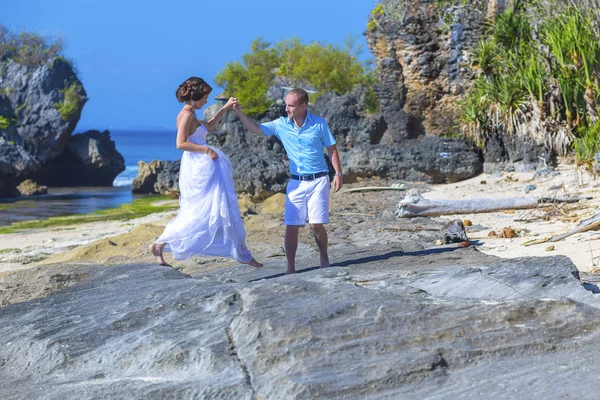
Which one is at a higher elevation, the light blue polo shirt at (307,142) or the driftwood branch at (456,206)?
the light blue polo shirt at (307,142)

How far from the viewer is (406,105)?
842 inches

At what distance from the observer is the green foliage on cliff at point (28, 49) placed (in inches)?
1670

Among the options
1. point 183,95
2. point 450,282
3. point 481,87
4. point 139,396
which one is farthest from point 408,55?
point 139,396

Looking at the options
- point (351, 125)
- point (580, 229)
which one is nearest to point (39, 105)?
point (351, 125)

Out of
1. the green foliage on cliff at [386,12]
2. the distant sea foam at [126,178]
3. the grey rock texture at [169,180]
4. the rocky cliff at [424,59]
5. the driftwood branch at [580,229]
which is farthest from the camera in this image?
the distant sea foam at [126,178]

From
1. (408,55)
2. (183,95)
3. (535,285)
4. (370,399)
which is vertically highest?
(408,55)

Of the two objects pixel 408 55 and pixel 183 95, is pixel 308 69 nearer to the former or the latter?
pixel 408 55

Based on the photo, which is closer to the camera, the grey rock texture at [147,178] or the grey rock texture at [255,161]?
the grey rock texture at [255,161]

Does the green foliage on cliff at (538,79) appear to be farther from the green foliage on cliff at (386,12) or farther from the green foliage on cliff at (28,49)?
the green foliage on cliff at (28,49)

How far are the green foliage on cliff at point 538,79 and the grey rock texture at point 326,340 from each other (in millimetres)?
10665

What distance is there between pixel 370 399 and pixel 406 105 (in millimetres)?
17785

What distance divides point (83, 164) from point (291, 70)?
11.4 m

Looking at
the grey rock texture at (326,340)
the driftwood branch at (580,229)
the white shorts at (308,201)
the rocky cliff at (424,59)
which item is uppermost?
the rocky cliff at (424,59)

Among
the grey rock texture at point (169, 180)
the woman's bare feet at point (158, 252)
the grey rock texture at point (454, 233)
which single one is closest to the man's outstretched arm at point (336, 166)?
the woman's bare feet at point (158, 252)
